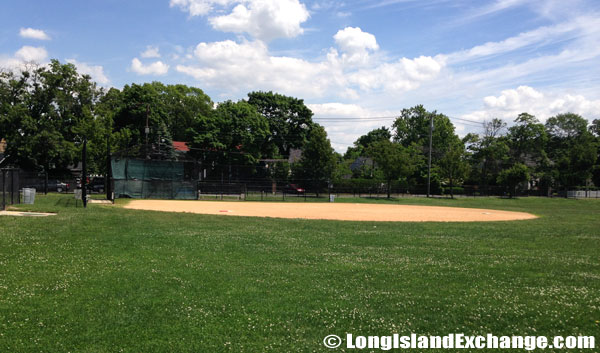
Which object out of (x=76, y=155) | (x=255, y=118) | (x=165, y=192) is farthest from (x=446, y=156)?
(x=76, y=155)

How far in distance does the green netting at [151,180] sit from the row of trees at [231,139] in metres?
1.34

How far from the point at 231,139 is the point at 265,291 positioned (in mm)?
49392

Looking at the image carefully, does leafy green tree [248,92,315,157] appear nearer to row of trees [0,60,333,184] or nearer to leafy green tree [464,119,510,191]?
row of trees [0,60,333,184]

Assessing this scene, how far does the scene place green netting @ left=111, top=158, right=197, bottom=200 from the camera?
114 ft

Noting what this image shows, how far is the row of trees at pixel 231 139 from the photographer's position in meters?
44.8

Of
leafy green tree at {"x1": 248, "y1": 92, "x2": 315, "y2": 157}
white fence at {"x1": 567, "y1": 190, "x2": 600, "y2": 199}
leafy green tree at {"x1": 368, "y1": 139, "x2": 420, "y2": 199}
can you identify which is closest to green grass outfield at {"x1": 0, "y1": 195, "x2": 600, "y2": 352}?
leafy green tree at {"x1": 368, "y1": 139, "x2": 420, "y2": 199}

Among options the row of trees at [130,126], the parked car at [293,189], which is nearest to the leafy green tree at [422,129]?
the row of trees at [130,126]

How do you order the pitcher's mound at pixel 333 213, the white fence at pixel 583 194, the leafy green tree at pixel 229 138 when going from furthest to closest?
the white fence at pixel 583 194 < the leafy green tree at pixel 229 138 < the pitcher's mound at pixel 333 213

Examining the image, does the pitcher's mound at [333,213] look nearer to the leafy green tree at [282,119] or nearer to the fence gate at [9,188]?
the fence gate at [9,188]

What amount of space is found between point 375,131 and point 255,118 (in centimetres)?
5785

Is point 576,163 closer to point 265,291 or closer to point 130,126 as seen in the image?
point 130,126

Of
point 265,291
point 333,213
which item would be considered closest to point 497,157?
point 333,213

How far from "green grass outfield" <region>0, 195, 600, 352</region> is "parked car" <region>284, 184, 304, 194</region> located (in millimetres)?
32225

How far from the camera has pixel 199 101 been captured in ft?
238
